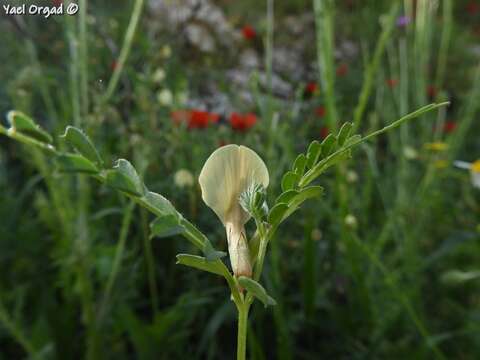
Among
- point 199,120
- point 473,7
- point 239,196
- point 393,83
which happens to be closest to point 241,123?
point 199,120

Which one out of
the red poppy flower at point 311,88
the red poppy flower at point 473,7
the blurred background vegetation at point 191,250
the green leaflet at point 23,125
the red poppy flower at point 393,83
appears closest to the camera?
the green leaflet at point 23,125

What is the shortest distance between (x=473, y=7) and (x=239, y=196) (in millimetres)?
3288

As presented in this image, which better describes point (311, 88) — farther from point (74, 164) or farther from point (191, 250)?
point (74, 164)

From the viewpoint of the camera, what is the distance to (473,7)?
3260 millimetres

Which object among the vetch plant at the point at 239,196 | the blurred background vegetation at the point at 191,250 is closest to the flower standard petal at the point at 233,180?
the vetch plant at the point at 239,196

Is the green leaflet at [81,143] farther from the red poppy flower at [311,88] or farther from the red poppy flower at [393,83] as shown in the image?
the red poppy flower at [393,83]

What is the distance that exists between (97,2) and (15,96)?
94 centimetres

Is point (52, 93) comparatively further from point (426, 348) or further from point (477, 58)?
point (477, 58)

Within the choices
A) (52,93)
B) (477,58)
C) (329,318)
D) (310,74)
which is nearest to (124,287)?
(329,318)

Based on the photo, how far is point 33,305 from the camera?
1020mm

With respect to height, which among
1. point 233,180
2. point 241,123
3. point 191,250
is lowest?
point 191,250

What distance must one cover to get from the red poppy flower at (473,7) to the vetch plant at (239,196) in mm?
3227

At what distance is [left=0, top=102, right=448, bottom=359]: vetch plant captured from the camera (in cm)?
24

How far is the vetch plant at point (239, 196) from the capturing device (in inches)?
9.5
